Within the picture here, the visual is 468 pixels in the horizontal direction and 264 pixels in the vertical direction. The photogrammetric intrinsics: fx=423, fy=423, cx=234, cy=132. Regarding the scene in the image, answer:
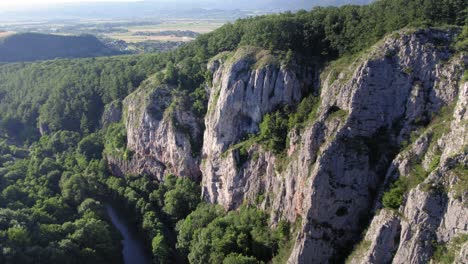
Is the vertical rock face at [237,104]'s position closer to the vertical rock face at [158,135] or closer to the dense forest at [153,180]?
the dense forest at [153,180]

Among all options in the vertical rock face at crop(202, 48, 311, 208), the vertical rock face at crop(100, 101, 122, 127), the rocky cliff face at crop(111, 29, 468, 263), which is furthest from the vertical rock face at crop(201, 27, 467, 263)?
the vertical rock face at crop(100, 101, 122, 127)

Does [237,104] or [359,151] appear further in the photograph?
[237,104]

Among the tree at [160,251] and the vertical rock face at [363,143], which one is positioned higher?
the vertical rock face at [363,143]

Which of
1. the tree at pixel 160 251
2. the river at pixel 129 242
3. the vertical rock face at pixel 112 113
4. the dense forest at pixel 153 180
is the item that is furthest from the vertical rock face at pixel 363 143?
the vertical rock face at pixel 112 113

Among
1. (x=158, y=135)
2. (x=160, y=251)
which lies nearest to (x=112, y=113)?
(x=158, y=135)

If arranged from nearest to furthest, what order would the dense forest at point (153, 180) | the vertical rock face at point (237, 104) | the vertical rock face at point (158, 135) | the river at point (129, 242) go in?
the dense forest at point (153, 180)
the vertical rock face at point (237, 104)
the river at point (129, 242)
the vertical rock face at point (158, 135)

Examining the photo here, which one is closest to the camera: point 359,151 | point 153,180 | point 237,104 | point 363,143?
point 359,151

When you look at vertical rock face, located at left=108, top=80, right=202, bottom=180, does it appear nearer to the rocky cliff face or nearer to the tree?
the rocky cliff face

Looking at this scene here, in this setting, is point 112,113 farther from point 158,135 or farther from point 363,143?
point 363,143
